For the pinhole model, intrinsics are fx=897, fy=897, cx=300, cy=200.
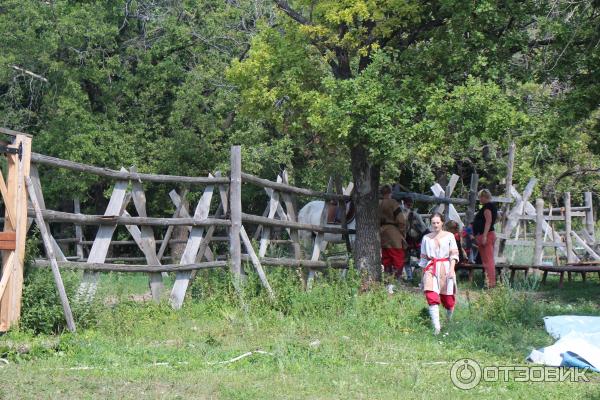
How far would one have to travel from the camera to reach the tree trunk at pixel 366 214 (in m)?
15.8

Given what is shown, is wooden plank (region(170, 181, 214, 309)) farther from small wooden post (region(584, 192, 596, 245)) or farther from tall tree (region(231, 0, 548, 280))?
small wooden post (region(584, 192, 596, 245))

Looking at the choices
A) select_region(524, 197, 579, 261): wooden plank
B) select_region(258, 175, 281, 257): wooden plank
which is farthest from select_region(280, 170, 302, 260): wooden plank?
select_region(524, 197, 579, 261): wooden plank

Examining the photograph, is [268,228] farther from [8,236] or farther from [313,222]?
[8,236]

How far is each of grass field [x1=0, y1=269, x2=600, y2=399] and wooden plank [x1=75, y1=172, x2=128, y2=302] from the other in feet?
0.65

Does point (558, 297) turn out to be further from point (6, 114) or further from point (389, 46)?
point (6, 114)

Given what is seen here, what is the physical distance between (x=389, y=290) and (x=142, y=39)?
14.0 metres

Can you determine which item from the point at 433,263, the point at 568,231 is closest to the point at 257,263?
the point at 433,263

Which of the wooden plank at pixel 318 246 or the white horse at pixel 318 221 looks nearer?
the wooden plank at pixel 318 246

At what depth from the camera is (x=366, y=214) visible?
15.9 metres

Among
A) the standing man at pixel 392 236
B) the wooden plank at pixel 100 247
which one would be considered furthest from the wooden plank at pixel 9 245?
the standing man at pixel 392 236

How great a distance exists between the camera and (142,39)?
83.5 ft

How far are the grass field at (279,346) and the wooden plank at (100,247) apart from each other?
20 centimetres

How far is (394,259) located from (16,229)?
8.14 metres

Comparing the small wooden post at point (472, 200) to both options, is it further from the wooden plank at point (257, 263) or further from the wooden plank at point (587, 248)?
the wooden plank at point (257, 263)
